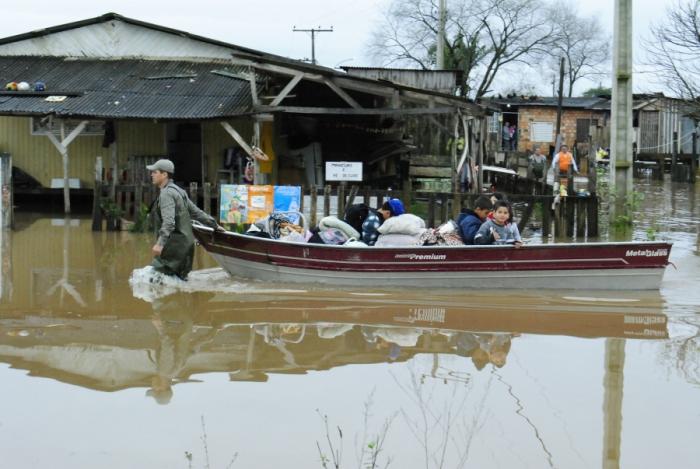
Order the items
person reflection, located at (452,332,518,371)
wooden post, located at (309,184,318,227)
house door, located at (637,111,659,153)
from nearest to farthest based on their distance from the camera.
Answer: person reflection, located at (452,332,518,371) → wooden post, located at (309,184,318,227) → house door, located at (637,111,659,153)

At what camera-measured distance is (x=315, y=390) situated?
8.13 meters

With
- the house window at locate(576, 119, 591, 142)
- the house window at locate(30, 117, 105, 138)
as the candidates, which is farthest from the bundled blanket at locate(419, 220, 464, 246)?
the house window at locate(576, 119, 591, 142)

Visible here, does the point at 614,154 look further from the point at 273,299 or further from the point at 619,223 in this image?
the point at 273,299

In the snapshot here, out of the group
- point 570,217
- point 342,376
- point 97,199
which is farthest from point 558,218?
point 342,376

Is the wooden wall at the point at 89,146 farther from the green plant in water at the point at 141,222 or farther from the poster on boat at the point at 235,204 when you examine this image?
the poster on boat at the point at 235,204

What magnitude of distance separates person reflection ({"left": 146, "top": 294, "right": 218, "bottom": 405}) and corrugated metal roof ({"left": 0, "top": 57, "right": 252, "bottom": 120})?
9422mm

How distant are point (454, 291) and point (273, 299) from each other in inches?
91.6

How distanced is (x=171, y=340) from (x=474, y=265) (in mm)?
4246

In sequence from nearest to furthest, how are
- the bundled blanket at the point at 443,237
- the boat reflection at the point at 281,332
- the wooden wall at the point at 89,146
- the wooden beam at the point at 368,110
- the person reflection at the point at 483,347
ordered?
the boat reflection at the point at 281,332, the person reflection at the point at 483,347, the bundled blanket at the point at 443,237, the wooden beam at the point at 368,110, the wooden wall at the point at 89,146

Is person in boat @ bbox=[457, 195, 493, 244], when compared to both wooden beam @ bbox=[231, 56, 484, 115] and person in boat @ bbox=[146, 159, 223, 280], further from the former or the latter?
wooden beam @ bbox=[231, 56, 484, 115]

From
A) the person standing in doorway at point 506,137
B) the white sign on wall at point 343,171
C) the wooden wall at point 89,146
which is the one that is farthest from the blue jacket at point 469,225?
the person standing in doorway at point 506,137

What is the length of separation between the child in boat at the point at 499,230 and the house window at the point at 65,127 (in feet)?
42.7

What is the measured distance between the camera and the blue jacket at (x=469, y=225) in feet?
41.7

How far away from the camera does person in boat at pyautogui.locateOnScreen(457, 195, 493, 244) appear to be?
1273cm
